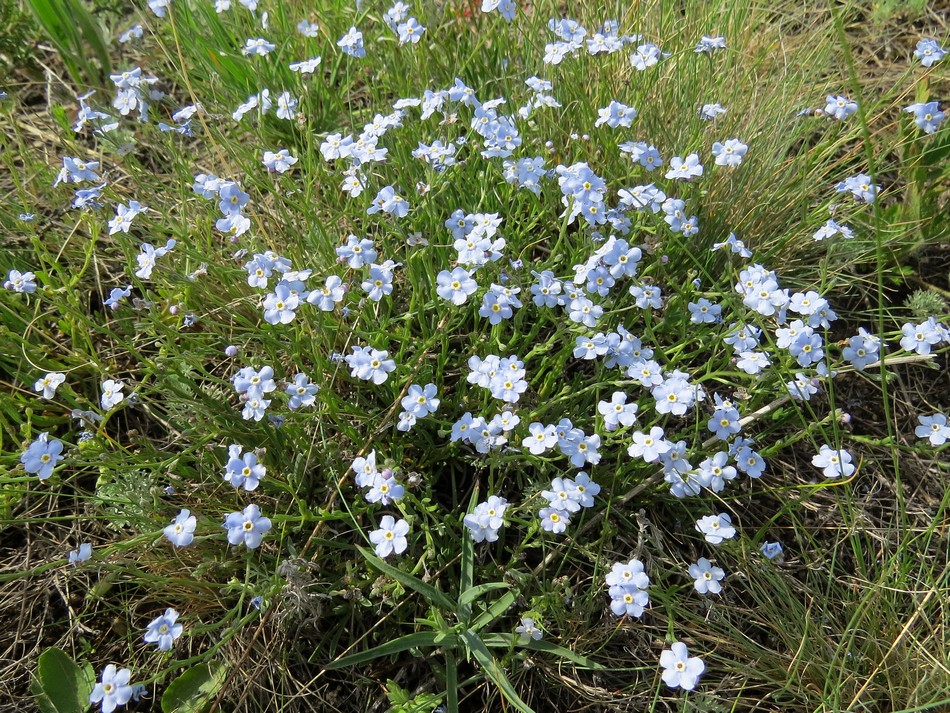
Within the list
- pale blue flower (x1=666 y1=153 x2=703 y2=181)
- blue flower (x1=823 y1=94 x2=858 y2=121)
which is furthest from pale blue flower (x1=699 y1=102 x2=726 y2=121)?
blue flower (x1=823 y1=94 x2=858 y2=121)

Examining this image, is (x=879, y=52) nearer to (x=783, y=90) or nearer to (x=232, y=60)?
(x=783, y=90)

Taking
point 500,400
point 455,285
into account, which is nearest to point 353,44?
point 455,285

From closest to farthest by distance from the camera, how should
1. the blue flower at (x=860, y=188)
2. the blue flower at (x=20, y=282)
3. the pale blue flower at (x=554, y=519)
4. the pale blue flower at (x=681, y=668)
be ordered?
the pale blue flower at (x=681, y=668) < the pale blue flower at (x=554, y=519) < the blue flower at (x=20, y=282) < the blue flower at (x=860, y=188)

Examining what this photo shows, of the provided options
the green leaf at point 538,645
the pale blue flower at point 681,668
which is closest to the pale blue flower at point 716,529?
the pale blue flower at point 681,668

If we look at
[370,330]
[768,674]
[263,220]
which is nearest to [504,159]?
[370,330]

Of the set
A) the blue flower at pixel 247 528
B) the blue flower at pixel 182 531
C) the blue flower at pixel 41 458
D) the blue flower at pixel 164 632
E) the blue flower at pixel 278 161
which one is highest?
the blue flower at pixel 278 161

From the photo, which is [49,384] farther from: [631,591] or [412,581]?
[631,591]

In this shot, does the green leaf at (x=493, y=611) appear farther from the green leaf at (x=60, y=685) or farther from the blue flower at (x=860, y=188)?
the blue flower at (x=860, y=188)
